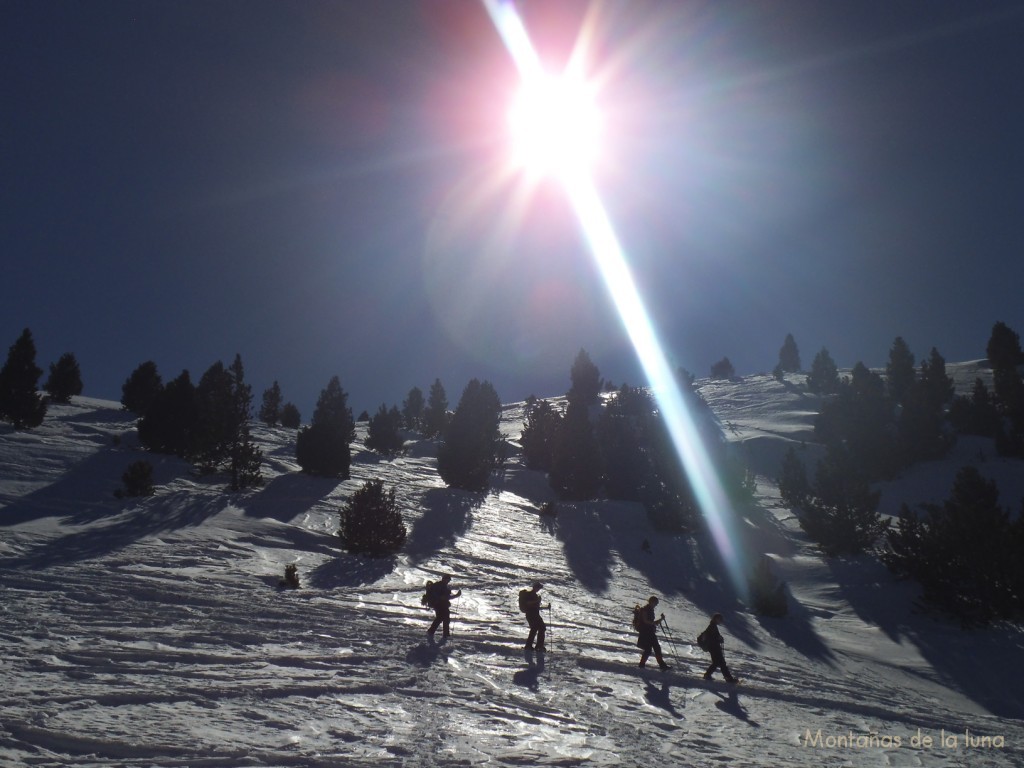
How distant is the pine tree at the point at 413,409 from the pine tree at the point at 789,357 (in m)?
51.4

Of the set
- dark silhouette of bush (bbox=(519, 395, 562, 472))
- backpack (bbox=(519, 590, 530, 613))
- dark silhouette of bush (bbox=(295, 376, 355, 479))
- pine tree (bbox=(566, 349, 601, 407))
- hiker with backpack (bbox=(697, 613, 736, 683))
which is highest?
pine tree (bbox=(566, 349, 601, 407))

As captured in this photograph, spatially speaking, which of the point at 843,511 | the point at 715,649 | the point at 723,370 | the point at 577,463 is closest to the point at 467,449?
the point at 577,463

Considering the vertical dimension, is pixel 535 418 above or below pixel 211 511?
above

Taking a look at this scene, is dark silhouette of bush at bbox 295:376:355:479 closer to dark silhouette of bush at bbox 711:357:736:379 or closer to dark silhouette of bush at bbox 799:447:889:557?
dark silhouette of bush at bbox 799:447:889:557

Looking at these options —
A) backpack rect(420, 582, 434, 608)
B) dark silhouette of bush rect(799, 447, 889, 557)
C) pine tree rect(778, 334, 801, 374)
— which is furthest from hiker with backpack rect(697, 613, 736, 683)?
pine tree rect(778, 334, 801, 374)

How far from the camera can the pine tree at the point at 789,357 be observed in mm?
89125

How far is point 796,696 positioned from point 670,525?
18.9 m

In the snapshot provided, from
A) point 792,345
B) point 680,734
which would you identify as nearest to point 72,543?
point 680,734

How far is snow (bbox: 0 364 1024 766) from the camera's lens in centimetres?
696

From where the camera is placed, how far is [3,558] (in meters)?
14.2

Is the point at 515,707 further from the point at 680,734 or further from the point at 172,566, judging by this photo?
the point at 172,566

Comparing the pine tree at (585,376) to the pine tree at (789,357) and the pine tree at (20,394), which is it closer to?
the pine tree at (789,357)

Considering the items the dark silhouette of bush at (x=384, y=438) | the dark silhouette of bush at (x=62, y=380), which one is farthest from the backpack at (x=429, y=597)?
the dark silhouette of bush at (x=62, y=380)

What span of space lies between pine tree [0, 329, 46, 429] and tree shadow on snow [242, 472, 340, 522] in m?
12.8
